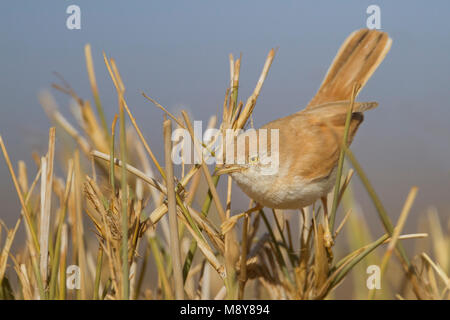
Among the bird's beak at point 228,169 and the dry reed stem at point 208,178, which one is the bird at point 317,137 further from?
the dry reed stem at point 208,178

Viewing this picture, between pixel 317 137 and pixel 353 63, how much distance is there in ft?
1.72

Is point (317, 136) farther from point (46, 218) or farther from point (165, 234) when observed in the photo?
point (46, 218)

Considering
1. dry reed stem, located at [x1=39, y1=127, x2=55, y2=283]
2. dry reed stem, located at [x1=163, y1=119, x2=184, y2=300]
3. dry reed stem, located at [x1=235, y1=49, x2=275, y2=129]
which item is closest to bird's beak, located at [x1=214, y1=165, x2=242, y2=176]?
dry reed stem, located at [x1=235, y1=49, x2=275, y2=129]

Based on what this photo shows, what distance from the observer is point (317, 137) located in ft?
5.71

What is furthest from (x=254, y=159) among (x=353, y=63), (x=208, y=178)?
(x=353, y=63)

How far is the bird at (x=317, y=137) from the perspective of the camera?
55.7 inches

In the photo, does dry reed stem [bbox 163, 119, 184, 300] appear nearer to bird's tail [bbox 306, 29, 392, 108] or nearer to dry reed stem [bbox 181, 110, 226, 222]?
dry reed stem [bbox 181, 110, 226, 222]

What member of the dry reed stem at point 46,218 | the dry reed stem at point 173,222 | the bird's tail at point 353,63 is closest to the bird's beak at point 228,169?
the dry reed stem at point 173,222

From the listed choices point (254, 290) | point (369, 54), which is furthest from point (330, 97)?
point (254, 290)

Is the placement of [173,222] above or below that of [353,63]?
below
